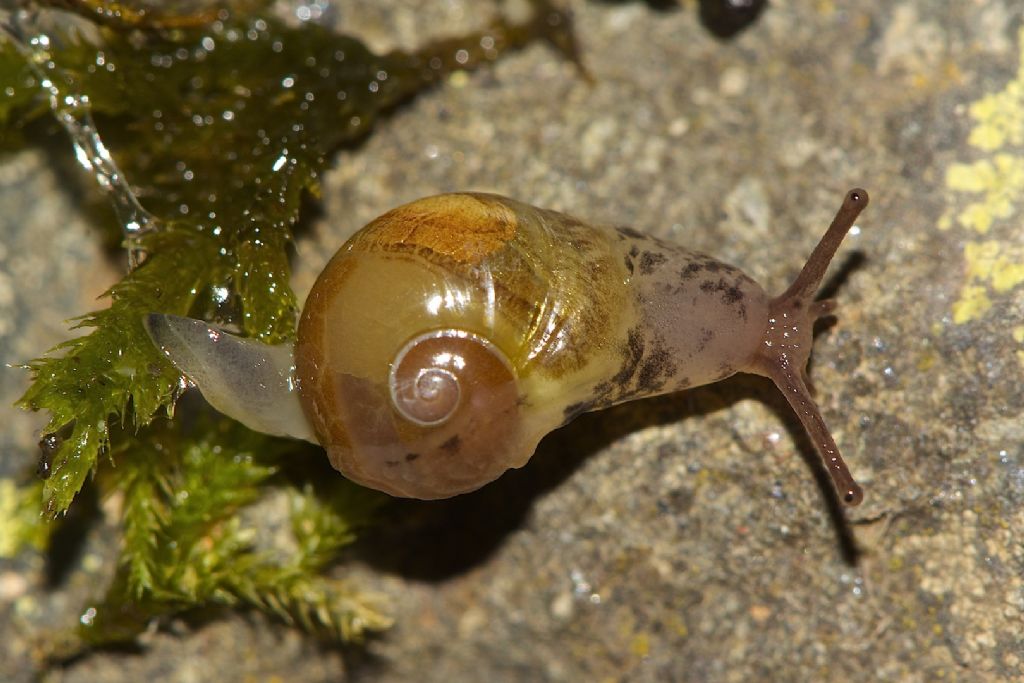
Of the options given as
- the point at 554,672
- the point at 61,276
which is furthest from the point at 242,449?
the point at 554,672

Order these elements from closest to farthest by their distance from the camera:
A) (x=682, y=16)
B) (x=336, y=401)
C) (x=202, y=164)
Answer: (x=336, y=401) → (x=202, y=164) → (x=682, y=16)

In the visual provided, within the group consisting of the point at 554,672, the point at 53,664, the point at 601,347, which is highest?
the point at 601,347

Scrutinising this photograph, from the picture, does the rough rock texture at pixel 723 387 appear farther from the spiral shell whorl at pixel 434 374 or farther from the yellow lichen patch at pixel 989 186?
the spiral shell whorl at pixel 434 374

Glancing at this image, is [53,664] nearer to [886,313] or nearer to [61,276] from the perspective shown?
[61,276]

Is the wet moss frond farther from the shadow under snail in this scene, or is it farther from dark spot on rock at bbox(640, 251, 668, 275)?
dark spot on rock at bbox(640, 251, 668, 275)

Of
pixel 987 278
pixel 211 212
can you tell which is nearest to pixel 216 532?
pixel 211 212
